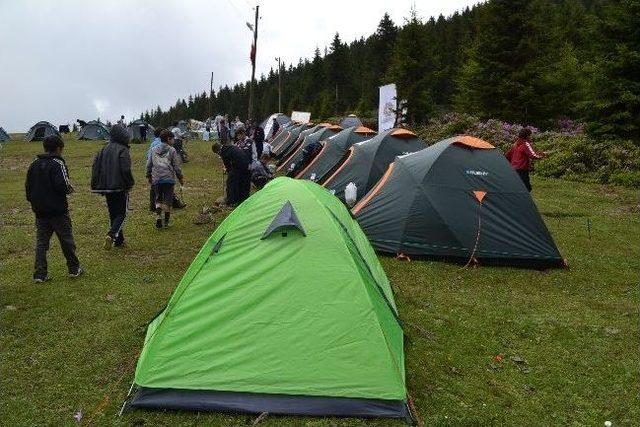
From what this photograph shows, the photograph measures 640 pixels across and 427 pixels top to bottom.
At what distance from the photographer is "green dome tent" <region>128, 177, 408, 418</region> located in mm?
4681

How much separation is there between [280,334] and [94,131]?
44.1 meters

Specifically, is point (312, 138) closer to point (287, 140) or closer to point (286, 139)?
point (287, 140)

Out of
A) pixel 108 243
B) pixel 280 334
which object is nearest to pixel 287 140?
pixel 108 243

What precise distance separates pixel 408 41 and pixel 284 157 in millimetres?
17012

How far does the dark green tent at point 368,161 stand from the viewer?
45.7 feet

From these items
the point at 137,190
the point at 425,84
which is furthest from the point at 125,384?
the point at 425,84

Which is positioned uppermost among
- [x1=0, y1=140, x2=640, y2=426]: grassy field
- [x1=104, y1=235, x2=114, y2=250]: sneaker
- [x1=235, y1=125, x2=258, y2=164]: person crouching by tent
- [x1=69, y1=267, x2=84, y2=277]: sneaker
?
[x1=235, y1=125, x2=258, y2=164]: person crouching by tent

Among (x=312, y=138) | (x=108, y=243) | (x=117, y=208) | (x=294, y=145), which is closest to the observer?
(x=117, y=208)

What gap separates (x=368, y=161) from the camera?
555 inches

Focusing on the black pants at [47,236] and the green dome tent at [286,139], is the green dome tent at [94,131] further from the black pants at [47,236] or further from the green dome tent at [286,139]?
the black pants at [47,236]

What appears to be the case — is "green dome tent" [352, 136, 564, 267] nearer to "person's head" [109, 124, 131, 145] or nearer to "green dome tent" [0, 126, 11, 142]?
"person's head" [109, 124, 131, 145]

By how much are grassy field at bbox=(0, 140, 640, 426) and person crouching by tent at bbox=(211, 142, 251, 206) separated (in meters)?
2.27

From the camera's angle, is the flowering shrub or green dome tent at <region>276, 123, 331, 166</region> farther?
green dome tent at <region>276, 123, 331, 166</region>

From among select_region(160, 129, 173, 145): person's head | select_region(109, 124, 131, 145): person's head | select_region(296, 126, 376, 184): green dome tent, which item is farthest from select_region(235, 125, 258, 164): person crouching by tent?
select_region(109, 124, 131, 145): person's head
